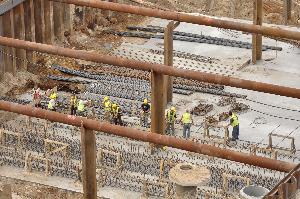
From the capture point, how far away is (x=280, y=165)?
20156mm

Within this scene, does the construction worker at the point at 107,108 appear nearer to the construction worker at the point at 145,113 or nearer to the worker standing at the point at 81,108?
the worker standing at the point at 81,108

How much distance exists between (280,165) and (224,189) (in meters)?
6.40

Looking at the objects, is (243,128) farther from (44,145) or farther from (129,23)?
(129,23)

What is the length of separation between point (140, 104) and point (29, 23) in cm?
621

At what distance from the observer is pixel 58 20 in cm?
3731

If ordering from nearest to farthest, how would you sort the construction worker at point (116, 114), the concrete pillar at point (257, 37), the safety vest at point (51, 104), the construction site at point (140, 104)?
the construction site at point (140, 104) → the construction worker at point (116, 114) → the safety vest at point (51, 104) → the concrete pillar at point (257, 37)

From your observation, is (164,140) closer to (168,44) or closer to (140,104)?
(168,44)

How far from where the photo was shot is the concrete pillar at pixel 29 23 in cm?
3478

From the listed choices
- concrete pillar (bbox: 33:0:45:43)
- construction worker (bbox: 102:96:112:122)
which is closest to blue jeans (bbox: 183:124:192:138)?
construction worker (bbox: 102:96:112:122)

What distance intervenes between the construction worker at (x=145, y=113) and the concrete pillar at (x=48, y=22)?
759 cm

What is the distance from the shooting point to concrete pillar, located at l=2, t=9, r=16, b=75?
3338cm

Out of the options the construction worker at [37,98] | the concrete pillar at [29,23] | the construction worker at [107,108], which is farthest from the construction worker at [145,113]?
the concrete pillar at [29,23]

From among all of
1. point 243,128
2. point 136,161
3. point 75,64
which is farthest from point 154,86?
point 75,64

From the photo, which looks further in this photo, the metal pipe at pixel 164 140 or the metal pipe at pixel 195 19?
the metal pipe at pixel 195 19
